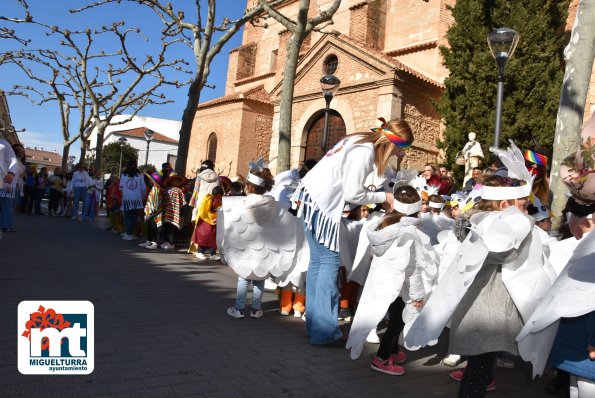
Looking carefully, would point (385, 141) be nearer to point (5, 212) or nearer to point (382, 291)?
point (382, 291)

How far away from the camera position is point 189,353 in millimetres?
3895

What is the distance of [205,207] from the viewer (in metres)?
9.44

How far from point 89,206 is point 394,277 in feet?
50.3

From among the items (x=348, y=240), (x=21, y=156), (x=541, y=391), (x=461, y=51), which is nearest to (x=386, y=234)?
(x=348, y=240)

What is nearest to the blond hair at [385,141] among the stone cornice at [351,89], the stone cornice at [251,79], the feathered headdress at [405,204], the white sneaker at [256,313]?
the feathered headdress at [405,204]

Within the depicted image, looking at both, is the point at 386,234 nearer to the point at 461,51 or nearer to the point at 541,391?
the point at 541,391

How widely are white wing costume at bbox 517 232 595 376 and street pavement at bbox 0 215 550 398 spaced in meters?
1.04

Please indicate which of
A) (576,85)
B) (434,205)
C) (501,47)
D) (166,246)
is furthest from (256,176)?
(166,246)

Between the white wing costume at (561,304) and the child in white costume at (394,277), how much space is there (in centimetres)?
124

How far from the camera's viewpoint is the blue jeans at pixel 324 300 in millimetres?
4379

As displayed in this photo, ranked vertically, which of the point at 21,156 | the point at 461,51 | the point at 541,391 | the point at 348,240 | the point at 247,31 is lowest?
the point at 541,391

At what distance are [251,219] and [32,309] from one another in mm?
2237

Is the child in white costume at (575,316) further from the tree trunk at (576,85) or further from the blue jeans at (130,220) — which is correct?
the blue jeans at (130,220)

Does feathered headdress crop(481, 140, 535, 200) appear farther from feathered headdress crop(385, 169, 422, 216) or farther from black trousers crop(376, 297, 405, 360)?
black trousers crop(376, 297, 405, 360)
